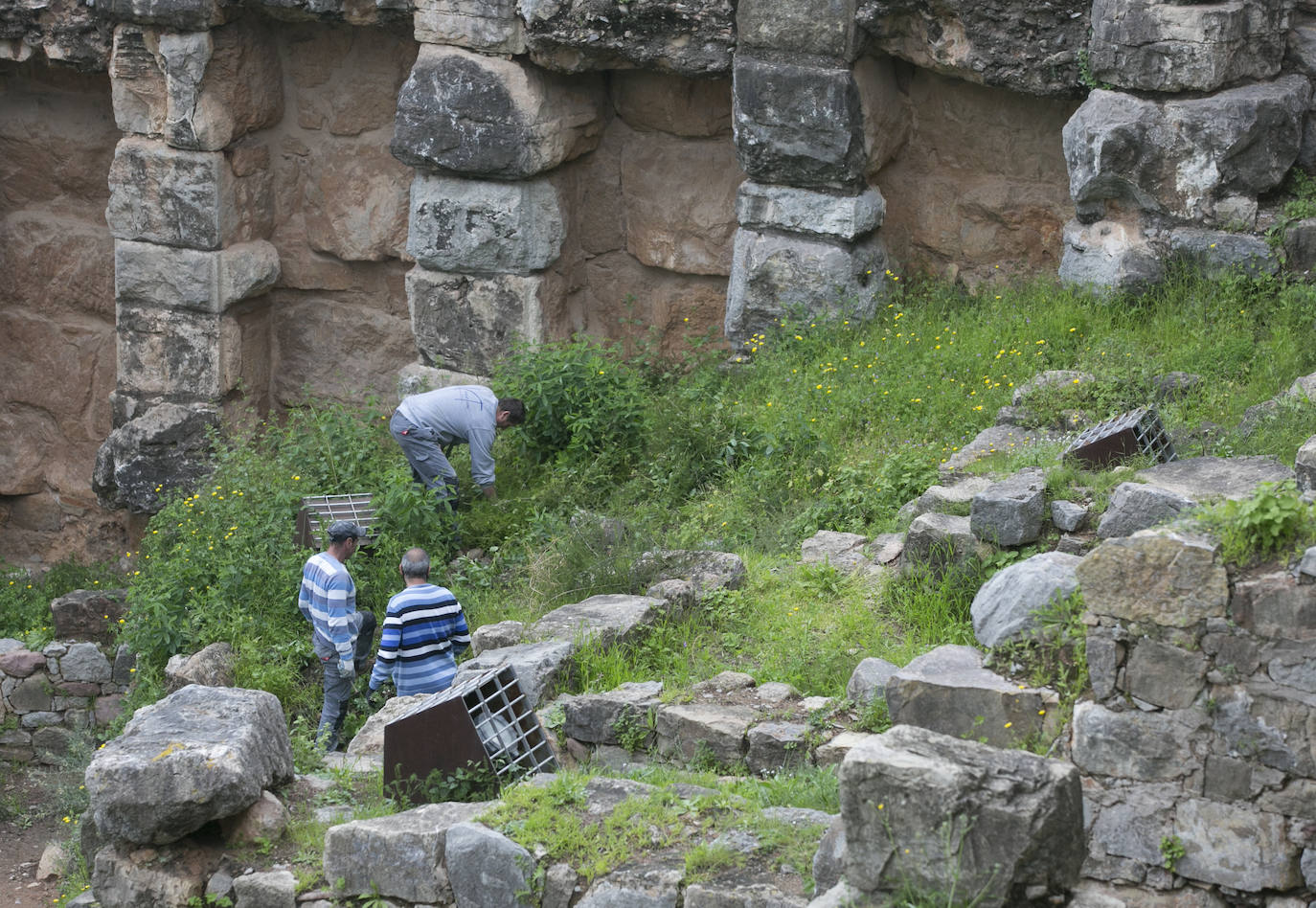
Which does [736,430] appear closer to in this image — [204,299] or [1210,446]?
[1210,446]

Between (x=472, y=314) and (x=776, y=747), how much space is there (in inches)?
188

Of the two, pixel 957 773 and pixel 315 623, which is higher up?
pixel 957 773

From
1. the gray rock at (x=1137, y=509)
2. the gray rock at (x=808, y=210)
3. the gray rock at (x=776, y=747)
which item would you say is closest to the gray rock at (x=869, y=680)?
the gray rock at (x=776, y=747)

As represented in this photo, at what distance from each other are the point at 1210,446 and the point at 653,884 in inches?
130

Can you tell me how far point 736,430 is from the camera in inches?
307

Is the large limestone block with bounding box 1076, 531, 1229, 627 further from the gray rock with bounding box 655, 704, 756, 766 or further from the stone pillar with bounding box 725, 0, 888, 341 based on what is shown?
the stone pillar with bounding box 725, 0, 888, 341

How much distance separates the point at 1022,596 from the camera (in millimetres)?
4656

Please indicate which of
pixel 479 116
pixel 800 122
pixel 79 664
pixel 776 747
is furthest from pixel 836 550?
pixel 79 664

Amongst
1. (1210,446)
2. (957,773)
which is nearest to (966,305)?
(1210,446)

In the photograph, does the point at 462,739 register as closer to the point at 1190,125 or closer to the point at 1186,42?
the point at 1190,125

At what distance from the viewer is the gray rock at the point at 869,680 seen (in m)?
5.09

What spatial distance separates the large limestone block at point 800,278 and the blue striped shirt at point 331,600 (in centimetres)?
333

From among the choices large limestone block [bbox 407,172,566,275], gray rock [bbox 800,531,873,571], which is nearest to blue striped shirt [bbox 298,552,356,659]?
gray rock [bbox 800,531,873,571]

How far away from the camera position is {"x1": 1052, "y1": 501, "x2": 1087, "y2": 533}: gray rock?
5.63 m
